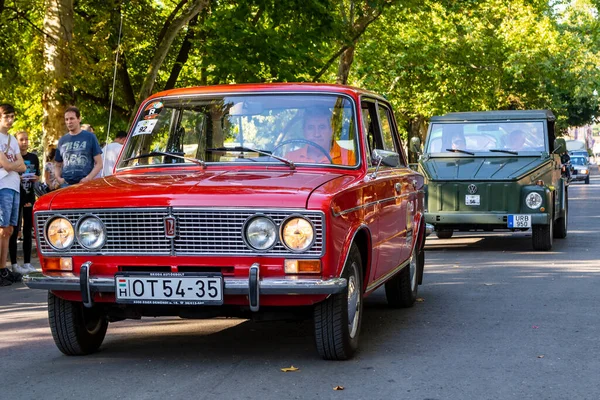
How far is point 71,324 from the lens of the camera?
22.0 feet

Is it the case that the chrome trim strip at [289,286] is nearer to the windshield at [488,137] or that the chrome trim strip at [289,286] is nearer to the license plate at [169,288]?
the license plate at [169,288]

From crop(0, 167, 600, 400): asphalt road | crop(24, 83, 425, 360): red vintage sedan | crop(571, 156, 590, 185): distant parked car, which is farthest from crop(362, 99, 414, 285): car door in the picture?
crop(571, 156, 590, 185): distant parked car

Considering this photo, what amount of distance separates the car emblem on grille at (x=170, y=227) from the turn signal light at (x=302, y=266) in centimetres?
70

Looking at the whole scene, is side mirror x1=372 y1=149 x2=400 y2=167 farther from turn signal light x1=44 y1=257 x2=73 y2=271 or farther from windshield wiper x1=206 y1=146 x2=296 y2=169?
turn signal light x1=44 y1=257 x2=73 y2=271

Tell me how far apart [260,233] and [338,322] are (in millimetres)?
734

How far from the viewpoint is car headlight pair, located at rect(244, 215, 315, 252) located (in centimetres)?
610

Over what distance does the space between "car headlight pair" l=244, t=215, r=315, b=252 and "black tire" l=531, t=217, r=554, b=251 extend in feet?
30.1

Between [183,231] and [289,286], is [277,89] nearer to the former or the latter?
[183,231]

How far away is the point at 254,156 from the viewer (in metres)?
7.22

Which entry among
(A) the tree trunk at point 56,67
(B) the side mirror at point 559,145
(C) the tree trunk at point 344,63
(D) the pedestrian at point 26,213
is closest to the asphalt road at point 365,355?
(D) the pedestrian at point 26,213

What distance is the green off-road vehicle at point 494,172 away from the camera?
1466cm

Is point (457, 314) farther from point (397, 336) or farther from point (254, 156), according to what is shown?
point (254, 156)

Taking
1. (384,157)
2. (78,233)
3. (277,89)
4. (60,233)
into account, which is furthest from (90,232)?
(384,157)

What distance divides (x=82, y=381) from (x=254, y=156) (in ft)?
6.54
